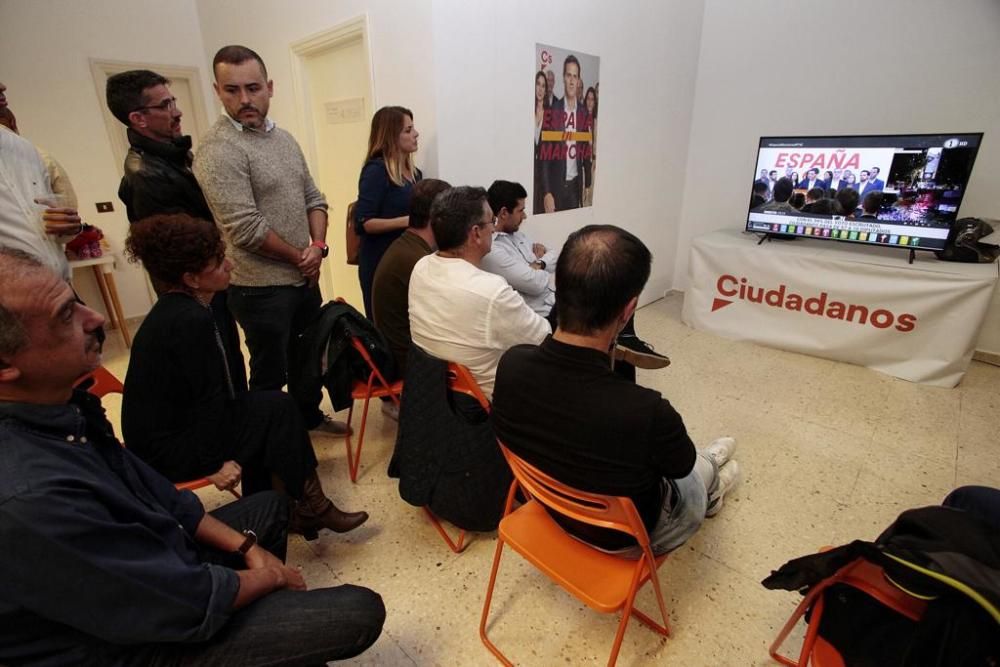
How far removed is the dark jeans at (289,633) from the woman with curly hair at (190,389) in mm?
412

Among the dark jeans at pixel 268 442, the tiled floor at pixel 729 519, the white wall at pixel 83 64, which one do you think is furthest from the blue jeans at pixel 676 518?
the white wall at pixel 83 64

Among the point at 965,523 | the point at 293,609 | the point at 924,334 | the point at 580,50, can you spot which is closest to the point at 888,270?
the point at 924,334

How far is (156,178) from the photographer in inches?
70.9

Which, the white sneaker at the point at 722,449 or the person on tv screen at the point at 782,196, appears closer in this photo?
the white sneaker at the point at 722,449

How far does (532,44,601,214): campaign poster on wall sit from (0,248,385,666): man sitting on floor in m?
2.62

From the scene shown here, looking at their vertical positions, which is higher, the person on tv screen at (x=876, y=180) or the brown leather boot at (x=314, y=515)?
the person on tv screen at (x=876, y=180)

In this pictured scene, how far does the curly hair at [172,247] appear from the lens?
1345 mm

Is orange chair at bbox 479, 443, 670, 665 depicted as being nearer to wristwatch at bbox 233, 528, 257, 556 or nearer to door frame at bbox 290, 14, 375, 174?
wristwatch at bbox 233, 528, 257, 556

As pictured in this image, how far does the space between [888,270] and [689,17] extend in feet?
7.93

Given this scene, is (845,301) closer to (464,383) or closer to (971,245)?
(971,245)

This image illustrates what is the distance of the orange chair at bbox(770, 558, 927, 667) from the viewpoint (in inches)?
33.5

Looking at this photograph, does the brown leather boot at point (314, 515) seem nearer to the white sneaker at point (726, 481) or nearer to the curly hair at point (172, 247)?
Answer: the curly hair at point (172, 247)

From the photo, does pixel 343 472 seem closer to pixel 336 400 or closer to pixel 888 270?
pixel 336 400

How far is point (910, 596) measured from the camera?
33.6 inches
